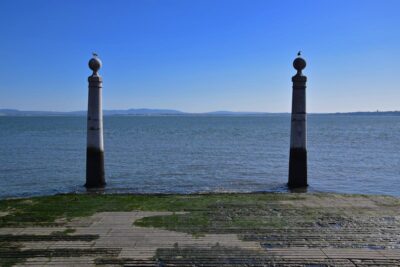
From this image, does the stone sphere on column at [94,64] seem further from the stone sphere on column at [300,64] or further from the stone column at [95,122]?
the stone sphere on column at [300,64]

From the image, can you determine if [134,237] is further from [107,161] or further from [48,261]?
[107,161]

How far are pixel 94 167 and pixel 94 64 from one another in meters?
3.24

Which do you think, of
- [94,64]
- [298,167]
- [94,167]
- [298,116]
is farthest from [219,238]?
[94,64]

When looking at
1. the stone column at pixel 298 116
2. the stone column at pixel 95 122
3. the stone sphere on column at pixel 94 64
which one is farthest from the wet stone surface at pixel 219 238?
the stone sphere on column at pixel 94 64

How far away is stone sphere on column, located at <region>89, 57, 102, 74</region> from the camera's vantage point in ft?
44.5

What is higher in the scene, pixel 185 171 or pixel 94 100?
pixel 94 100

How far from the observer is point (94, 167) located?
46.0ft

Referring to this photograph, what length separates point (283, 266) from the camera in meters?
5.84

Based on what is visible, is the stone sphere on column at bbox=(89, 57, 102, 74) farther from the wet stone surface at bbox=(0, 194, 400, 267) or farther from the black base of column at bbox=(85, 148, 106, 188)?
the wet stone surface at bbox=(0, 194, 400, 267)

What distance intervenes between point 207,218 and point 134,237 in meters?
1.74

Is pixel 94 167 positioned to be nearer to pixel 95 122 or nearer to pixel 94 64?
pixel 95 122

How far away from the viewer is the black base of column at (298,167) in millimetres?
13875

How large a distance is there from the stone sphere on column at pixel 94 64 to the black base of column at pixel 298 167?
6.58 metres

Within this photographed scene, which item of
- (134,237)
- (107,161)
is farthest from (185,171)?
(134,237)
